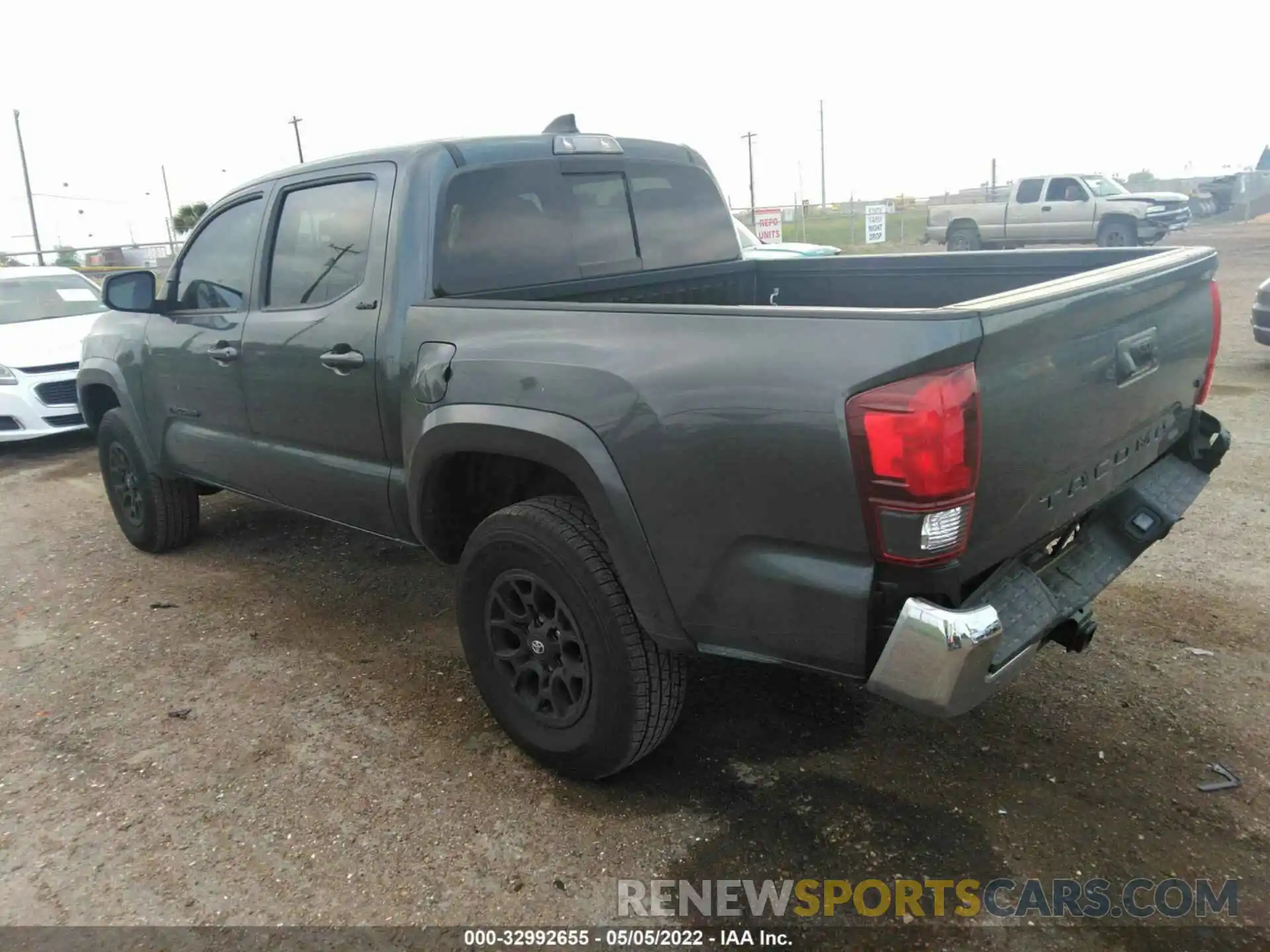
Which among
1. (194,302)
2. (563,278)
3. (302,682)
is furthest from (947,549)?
(194,302)

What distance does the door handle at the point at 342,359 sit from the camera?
3.40 meters

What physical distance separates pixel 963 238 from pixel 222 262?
21810 millimetres

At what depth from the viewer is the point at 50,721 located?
365 cm

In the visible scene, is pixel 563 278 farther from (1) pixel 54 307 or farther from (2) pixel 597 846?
(1) pixel 54 307

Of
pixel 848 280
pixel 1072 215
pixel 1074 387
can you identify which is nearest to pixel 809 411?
pixel 1074 387

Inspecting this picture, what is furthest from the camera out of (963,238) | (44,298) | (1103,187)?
(963,238)

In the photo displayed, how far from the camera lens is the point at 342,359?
3.45 metres

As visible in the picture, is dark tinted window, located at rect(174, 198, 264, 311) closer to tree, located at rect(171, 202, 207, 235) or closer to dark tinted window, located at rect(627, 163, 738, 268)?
dark tinted window, located at rect(627, 163, 738, 268)

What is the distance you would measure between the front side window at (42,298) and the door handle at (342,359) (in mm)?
7064

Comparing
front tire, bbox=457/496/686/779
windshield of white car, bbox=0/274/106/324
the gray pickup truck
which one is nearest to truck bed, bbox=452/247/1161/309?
the gray pickup truck

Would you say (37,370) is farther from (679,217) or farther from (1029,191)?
(1029,191)

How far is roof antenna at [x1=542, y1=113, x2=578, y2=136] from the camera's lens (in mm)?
3873

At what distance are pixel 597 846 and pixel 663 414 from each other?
1276 millimetres

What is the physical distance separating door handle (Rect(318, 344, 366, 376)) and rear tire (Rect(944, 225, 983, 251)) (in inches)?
858
